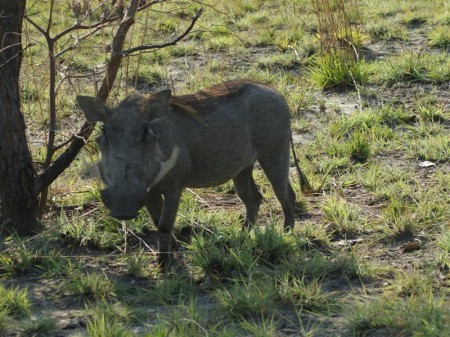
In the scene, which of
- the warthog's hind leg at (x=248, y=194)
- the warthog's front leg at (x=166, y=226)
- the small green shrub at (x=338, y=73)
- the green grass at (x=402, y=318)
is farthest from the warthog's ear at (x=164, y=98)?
the small green shrub at (x=338, y=73)

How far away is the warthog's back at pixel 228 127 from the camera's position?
4.56 metres

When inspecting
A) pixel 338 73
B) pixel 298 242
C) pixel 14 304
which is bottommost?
pixel 298 242

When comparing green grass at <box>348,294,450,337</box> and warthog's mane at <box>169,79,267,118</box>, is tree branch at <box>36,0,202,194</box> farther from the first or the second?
green grass at <box>348,294,450,337</box>

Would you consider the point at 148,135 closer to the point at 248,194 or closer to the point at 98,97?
the point at 98,97

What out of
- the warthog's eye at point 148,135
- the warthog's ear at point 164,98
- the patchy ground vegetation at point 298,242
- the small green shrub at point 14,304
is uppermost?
the warthog's ear at point 164,98

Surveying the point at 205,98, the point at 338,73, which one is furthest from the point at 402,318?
the point at 338,73

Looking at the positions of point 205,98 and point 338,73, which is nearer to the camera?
point 205,98

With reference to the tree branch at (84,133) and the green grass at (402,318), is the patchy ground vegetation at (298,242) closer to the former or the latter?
the green grass at (402,318)

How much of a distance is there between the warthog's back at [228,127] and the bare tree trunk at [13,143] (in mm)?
869

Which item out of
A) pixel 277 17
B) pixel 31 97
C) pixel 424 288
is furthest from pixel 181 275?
pixel 277 17

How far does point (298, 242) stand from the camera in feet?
14.8

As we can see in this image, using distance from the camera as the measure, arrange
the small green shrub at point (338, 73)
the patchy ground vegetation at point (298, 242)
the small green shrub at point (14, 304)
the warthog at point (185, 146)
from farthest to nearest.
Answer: the small green shrub at point (338, 73) < the warthog at point (185, 146) < the small green shrub at point (14, 304) < the patchy ground vegetation at point (298, 242)

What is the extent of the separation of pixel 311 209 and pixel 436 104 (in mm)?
2104

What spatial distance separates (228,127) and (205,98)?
209 millimetres
